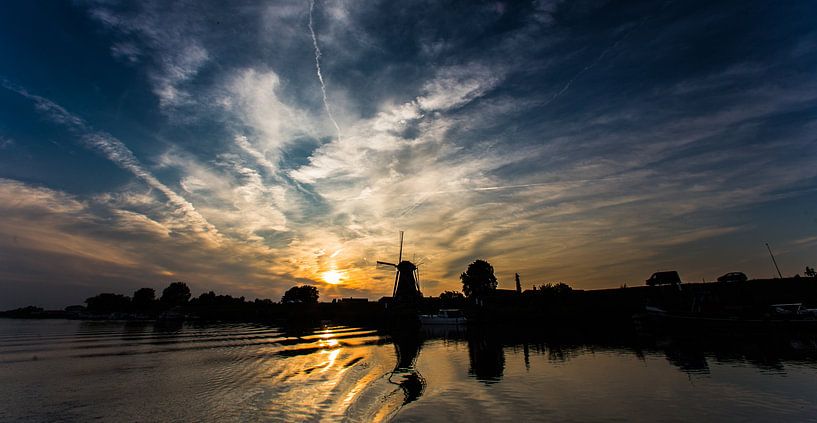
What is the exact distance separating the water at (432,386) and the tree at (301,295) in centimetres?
14885

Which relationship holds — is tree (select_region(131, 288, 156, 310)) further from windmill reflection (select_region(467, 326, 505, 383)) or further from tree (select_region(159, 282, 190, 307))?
windmill reflection (select_region(467, 326, 505, 383))

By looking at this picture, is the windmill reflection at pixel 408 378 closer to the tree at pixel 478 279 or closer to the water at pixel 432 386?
the water at pixel 432 386

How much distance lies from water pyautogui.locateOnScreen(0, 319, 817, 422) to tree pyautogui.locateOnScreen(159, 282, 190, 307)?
17401 cm

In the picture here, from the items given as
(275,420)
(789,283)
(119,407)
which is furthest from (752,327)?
(119,407)

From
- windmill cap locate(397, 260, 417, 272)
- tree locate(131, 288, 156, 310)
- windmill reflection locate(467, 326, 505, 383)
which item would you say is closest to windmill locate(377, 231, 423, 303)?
windmill cap locate(397, 260, 417, 272)

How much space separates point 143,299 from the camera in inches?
6609

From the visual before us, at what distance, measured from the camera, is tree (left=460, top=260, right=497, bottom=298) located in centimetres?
12086

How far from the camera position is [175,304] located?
180m

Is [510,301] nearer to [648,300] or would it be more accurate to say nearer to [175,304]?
[648,300]

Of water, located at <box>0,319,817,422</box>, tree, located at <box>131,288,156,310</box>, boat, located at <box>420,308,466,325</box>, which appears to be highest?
tree, located at <box>131,288,156,310</box>

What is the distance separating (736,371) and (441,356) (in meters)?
19.1

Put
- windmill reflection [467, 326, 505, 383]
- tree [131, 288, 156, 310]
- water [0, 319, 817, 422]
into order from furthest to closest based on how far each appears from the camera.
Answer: tree [131, 288, 156, 310] < windmill reflection [467, 326, 505, 383] < water [0, 319, 817, 422]

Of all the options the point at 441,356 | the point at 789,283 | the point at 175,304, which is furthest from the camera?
the point at 175,304

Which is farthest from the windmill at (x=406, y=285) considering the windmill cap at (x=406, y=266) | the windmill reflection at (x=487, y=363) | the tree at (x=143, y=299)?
the tree at (x=143, y=299)
